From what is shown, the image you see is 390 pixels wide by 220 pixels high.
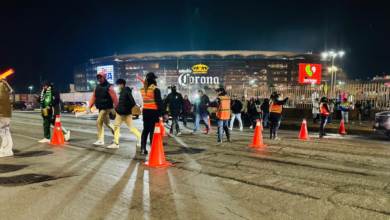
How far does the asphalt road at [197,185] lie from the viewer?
3480 millimetres

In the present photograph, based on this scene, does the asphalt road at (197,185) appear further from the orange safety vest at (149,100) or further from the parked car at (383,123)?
the parked car at (383,123)

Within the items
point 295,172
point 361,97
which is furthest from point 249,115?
point 295,172

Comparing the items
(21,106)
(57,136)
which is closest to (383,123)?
(57,136)

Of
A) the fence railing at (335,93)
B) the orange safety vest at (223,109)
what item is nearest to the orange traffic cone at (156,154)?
the orange safety vest at (223,109)

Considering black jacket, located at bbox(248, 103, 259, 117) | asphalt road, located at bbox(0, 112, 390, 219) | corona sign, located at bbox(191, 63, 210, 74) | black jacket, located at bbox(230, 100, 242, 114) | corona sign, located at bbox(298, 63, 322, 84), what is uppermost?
corona sign, located at bbox(191, 63, 210, 74)

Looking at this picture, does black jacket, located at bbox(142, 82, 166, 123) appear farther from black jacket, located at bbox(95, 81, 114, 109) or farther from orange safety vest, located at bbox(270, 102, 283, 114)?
orange safety vest, located at bbox(270, 102, 283, 114)

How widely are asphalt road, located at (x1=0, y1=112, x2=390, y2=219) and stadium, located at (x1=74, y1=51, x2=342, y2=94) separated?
104m

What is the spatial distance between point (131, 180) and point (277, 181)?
99.2 inches

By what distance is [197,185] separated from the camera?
450 cm

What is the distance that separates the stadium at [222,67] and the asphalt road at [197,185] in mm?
104256

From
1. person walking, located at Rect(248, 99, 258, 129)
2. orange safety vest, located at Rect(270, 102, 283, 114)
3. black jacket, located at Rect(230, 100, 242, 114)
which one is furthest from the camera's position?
person walking, located at Rect(248, 99, 258, 129)

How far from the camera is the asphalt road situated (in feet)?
11.4

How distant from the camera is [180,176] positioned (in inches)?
197

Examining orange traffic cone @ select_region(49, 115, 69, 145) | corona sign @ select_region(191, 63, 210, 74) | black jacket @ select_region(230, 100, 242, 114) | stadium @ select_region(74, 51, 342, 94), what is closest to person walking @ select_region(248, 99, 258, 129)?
black jacket @ select_region(230, 100, 242, 114)
